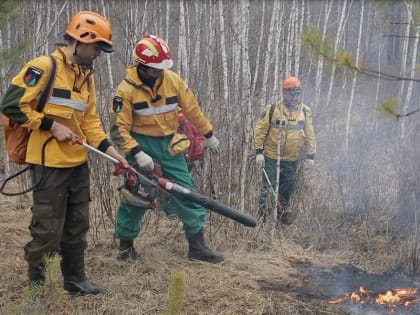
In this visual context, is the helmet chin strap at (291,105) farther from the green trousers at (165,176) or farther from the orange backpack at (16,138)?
the orange backpack at (16,138)

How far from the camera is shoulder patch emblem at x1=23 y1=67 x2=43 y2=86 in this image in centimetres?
347

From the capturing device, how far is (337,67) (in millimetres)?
3072

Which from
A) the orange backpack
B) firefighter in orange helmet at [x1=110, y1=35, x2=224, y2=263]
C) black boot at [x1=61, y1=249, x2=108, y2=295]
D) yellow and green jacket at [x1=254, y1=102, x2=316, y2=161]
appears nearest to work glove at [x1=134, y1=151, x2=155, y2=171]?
firefighter in orange helmet at [x1=110, y1=35, x2=224, y2=263]

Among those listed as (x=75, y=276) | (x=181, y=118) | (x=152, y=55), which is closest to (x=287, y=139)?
(x=181, y=118)

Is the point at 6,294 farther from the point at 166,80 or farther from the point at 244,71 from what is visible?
the point at 244,71

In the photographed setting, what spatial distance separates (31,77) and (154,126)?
1.46 m

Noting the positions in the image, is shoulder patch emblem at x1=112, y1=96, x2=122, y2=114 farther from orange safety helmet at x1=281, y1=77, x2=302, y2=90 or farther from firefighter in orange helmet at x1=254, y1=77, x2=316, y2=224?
orange safety helmet at x1=281, y1=77, x2=302, y2=90

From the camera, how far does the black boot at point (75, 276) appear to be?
159 inches

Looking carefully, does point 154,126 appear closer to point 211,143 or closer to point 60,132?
point 211,143

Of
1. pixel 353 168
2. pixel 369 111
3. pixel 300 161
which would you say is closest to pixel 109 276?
pixel 300 161

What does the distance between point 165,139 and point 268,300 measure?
174 centimetres

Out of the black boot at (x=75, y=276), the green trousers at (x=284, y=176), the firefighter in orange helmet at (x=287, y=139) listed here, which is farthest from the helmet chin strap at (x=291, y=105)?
the black boot at (x=75, y=276)

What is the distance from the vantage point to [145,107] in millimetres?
4633

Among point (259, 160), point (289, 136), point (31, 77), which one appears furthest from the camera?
point (289, 136)
